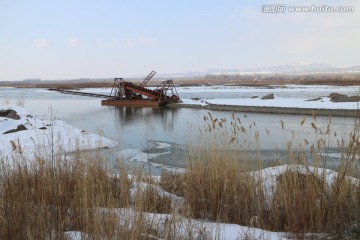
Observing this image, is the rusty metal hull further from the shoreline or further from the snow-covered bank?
the snow-covered bank

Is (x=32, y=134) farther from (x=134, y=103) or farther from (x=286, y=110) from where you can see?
(x=134, y=103)

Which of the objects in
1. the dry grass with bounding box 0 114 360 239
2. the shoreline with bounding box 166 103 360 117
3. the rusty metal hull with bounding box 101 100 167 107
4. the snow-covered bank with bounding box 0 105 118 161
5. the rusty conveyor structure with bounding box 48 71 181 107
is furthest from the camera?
the rusty conveyor structure with bounding box 48 71 181 107

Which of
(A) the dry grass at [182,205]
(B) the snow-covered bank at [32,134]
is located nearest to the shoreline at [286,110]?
(B) the snow-covered bank at [32,134]

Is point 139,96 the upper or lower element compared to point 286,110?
upper

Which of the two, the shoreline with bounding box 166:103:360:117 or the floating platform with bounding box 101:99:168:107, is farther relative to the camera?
the floating platform with bounding box 101:99:168:107

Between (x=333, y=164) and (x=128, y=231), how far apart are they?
568 centimetres

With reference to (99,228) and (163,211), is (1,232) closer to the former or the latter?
(99,228)

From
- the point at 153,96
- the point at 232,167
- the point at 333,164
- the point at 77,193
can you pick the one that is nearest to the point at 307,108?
the point at 153,96

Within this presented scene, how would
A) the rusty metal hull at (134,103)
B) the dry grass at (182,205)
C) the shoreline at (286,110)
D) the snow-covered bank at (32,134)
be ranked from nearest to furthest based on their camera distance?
the dry grass at (182,205) → the snow-covered bank at (32,134) → the shoreline at (286,110) → the rusty metal hull at (134,103)

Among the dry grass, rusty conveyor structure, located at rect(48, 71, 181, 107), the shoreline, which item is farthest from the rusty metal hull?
the dry grass

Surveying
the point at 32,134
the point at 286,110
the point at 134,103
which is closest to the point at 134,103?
the point at 134,103

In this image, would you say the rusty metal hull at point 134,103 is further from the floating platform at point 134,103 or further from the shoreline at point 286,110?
the shoreline at point 286,110

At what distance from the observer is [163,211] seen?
4371 millimetres

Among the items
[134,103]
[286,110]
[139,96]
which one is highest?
[139,96]
